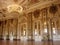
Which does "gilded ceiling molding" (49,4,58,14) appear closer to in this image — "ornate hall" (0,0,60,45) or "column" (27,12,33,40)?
"ornate hall" (0,0,60,45)

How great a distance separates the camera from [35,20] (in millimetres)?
11523

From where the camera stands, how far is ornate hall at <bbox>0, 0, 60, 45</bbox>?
9922mm

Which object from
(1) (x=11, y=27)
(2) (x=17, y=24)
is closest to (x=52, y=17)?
(2) (x=17, y=24)

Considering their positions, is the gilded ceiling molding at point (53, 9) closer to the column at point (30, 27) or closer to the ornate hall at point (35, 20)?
the ornate hall at point (35, 20)

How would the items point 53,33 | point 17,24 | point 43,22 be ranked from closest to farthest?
1. point 53,33
2. point 43,22
3. point 17,24

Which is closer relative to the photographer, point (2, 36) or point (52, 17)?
point (52, 17)

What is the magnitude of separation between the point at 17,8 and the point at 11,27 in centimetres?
366

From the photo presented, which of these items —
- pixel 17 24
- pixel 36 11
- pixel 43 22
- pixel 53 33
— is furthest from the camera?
pixel 17 24

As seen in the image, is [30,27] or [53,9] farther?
[30,27]

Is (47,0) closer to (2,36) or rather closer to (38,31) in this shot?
(38,31)

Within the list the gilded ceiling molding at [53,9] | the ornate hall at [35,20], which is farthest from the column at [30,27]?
the gilded ceiling molding at [53,9]

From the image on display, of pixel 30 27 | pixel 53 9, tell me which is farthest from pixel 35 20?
pixel 53 9

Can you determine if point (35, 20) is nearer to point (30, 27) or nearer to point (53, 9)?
point (30, 27)

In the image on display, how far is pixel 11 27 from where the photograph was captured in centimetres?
1432
